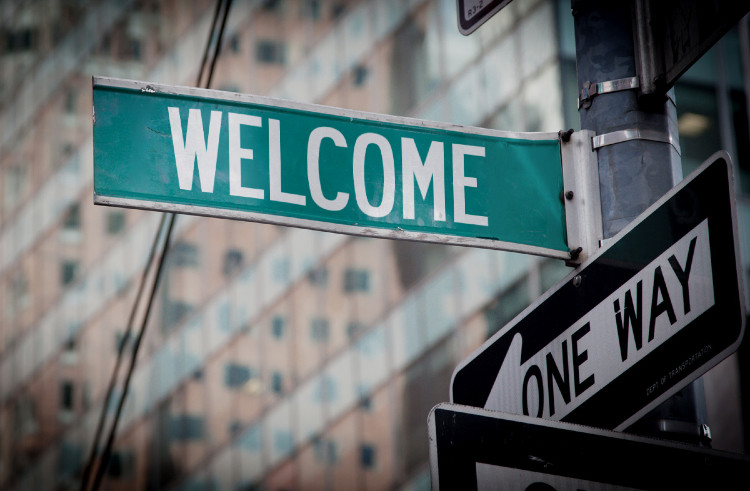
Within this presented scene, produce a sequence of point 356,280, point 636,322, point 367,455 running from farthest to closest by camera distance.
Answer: point 356,280
point 367,455
point 636,322

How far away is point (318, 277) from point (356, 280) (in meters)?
1.37

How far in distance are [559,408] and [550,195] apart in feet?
2.02

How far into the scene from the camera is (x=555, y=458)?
2.21 metres

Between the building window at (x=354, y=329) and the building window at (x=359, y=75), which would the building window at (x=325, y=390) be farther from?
the building window at (x=359, y=75)

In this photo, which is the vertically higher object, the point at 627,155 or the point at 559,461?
the point at 627,155

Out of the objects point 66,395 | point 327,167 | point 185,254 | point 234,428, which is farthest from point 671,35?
point 66,395

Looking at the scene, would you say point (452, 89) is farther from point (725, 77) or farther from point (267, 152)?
point (267, 152)

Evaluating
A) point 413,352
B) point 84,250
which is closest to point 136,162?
point 413,352

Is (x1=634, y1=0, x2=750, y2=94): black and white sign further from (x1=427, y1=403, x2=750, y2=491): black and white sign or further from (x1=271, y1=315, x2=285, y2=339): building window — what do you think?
(x1=271, y1=315, x2=285, y2=339): building window

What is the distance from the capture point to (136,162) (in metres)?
2.68

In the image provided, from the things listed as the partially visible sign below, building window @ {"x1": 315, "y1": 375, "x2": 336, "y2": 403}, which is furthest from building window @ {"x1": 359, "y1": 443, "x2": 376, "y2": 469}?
the partially visible sign below

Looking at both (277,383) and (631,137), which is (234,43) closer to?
(277,383)

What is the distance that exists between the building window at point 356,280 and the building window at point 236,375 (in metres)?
3.64

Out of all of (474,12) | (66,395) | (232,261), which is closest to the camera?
(474,12)
